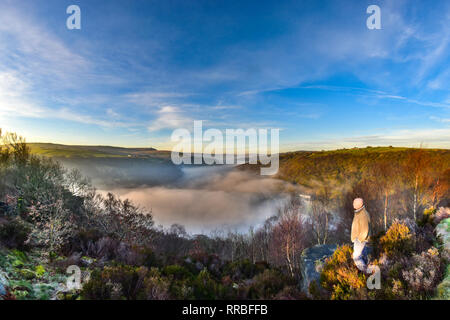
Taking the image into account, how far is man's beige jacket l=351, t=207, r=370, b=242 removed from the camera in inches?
233

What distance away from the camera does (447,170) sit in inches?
743

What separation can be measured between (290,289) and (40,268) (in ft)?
26.6

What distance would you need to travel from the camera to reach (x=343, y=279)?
5438 millimetres

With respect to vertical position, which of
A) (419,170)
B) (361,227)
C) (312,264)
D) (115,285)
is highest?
(419,170)

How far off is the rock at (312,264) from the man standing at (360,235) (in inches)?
66.2

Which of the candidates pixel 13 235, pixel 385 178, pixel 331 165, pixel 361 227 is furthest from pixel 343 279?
pixel 331 165

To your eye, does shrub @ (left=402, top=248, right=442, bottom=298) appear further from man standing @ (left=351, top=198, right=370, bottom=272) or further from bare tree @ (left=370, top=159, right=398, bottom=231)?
bare tree @ (left=370, top=159, right=398, bottom=231)

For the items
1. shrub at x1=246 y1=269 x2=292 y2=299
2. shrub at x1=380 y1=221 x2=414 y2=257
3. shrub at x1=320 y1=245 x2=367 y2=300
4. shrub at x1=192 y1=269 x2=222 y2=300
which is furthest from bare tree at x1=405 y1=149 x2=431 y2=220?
shrub at x1=192 y1=269 x2=222 y2=300

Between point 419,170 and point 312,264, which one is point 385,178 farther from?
point 312,264

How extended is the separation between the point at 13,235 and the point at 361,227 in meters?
12.6

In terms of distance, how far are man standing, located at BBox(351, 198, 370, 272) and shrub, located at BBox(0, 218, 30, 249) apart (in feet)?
38.4

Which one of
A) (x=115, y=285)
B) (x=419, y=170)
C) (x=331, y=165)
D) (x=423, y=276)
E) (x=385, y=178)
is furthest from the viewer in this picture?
(x=331, y=165)
